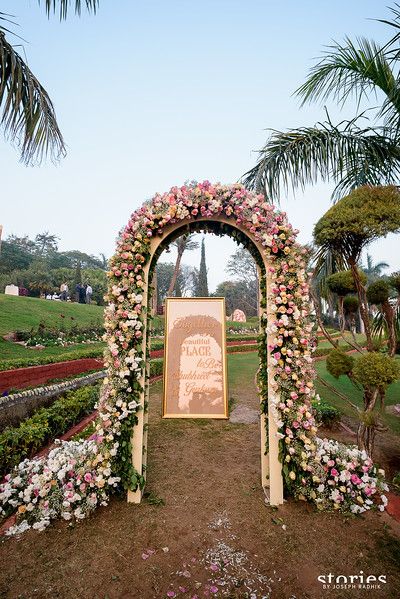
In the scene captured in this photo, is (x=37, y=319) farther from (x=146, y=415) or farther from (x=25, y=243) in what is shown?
(x=25, y=243)

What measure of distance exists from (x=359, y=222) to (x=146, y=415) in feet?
10.9

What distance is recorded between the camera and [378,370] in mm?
3408

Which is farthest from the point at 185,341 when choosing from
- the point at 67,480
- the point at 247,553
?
the point at 247,553

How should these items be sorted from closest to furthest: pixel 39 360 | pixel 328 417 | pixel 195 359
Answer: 1. pixel 328 417
2. pixel 195 359
3. pixel 39 360

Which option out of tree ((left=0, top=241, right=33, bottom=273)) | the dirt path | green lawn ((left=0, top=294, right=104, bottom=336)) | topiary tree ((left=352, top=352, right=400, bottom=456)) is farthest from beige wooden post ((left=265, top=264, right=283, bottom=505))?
tree ((left=0, top=241, right=33, bottom=273))

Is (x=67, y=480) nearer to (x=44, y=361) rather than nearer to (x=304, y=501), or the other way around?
(x=304, y=501)

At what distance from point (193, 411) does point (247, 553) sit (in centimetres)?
406

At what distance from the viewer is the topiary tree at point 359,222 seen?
363 centimetres

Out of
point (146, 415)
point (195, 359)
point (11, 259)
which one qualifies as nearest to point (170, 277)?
point (11, 259)

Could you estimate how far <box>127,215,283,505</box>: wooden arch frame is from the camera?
344cm

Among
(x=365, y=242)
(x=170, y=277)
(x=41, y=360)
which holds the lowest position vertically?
(x=41, y=360)

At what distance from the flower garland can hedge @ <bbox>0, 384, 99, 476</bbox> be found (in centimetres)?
30

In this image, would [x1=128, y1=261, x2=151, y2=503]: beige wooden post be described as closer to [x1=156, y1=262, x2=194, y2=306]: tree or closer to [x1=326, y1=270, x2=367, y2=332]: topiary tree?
[x1=326, y1=270, x2=367, y2=332]: topiary tree

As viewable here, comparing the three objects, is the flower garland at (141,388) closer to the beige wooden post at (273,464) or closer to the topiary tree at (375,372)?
the beige wooden post at (273,464)
